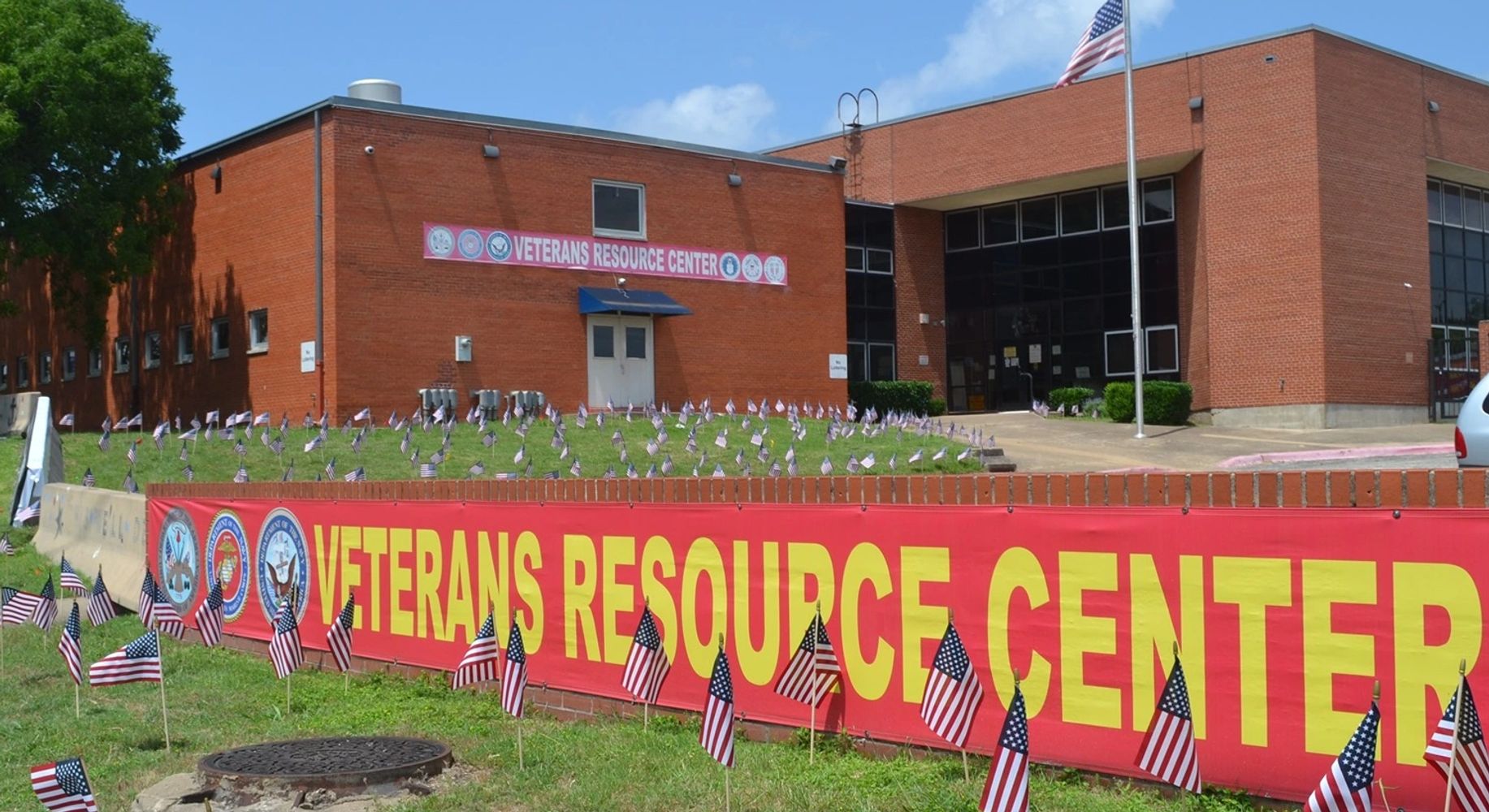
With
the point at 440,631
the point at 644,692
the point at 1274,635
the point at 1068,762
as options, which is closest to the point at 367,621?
the point at 440,631

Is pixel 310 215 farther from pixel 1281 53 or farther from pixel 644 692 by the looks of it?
pixel 644 692

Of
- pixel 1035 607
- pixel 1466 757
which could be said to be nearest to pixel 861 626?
pixel 1035 607

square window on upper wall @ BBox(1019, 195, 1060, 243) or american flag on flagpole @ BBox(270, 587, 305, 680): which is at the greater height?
square window on upper wall @ BBox(1019, 195, 1060, 243)

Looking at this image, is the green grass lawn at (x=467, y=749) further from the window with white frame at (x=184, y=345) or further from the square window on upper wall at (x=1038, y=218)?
the square window on upper wall at (x=1038, y=218)

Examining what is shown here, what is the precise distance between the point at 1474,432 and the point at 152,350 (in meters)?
31.2

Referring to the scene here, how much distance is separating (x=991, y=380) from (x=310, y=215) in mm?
20385

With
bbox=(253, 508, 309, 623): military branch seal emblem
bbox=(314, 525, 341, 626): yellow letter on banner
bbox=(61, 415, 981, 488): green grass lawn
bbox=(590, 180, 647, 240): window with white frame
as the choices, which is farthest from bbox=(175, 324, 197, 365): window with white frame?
bbox=(314, 525, 341, 626): yellow letter on banner

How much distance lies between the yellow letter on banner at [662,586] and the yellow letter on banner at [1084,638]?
8.81ft

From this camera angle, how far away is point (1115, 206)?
132 ft

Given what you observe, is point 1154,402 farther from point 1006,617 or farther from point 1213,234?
point 1006,617

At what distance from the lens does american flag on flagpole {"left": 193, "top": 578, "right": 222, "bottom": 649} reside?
12.0m

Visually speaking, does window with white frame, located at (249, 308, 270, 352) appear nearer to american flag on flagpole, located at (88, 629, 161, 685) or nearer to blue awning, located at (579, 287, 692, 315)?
blue awning, located at (579, 287, 692, 315)

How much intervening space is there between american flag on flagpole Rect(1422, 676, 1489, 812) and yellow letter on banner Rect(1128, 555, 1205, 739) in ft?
3.89

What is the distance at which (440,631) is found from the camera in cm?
1056
